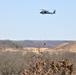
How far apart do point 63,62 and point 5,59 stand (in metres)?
21.7

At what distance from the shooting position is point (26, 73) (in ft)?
50.3

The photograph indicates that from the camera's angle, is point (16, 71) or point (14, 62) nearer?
point (16, 71)

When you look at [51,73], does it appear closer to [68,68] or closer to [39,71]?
[39,71]

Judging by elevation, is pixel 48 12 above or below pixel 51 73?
above

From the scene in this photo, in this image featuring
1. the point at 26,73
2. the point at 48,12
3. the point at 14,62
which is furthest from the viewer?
the point at 14,62

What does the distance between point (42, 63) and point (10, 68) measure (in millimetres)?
19517

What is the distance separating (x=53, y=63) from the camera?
17.3m

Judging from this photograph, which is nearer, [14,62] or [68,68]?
[68,68]

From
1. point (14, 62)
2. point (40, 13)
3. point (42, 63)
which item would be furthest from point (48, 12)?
point (14, 62)

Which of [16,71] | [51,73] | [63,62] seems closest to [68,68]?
[63,62]

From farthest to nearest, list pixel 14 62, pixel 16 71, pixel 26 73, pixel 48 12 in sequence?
pixel 14 62 < pixel 16 71 < pixel 48 12 < pixel 26 73

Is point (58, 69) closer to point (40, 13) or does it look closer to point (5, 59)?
point (40, 13)

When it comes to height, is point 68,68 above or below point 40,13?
below

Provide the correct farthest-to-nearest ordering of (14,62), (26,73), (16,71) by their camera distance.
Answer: (14,62)
(16,71)
(26,73)
